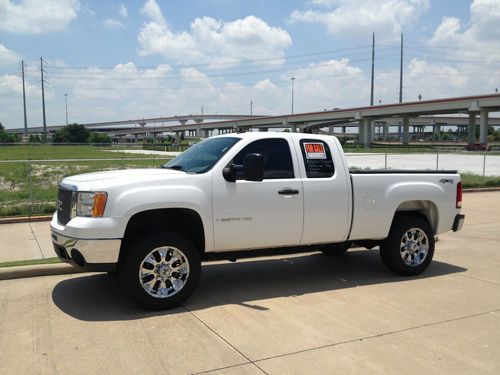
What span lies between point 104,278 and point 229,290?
1761 mm

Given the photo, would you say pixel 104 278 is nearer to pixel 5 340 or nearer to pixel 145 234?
pixel 145 234

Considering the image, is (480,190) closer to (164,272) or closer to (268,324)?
(268,324)

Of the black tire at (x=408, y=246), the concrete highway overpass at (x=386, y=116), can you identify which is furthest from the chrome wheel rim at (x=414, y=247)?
the concrete highway overpass at (x=386, y=116)

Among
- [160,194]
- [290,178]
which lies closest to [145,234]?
[160,194]

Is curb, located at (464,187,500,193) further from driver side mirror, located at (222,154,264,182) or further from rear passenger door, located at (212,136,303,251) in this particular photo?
driver side mirror, located at (222,154,264,182)

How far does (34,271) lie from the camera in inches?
273

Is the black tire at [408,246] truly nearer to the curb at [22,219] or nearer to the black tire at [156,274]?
the black tire at [156,274]

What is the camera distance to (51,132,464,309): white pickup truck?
5355 mm

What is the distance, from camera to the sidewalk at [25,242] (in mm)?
7875

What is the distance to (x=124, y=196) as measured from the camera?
5328 millimetres

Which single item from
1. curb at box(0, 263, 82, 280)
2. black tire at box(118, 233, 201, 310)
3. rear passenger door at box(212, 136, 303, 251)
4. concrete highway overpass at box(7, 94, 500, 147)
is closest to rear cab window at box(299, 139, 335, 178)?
rear passenger door at box(212, 136, 303, 251)

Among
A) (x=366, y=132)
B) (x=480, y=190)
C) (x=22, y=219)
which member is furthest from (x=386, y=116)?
(x=22, y=219)

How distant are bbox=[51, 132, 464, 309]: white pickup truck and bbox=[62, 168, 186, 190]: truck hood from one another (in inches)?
0.5

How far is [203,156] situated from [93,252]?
182 cm
